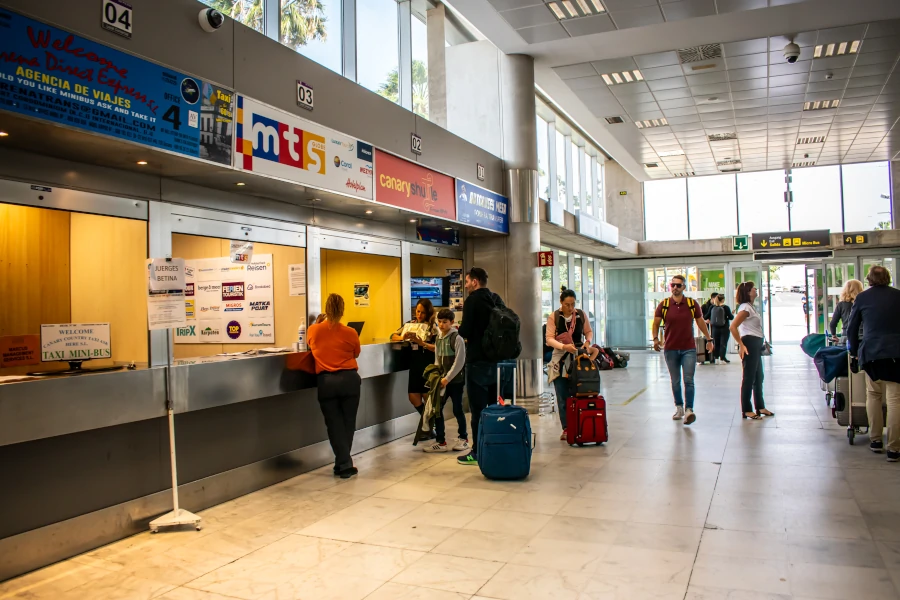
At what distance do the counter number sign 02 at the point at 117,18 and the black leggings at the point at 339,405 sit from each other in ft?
9.29

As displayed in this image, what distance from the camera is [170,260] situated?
14.4ft

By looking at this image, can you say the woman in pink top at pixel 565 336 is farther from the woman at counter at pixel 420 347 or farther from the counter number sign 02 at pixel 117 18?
the counter number sign 02 at pixel 117 18

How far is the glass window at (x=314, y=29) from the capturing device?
21.0 ft

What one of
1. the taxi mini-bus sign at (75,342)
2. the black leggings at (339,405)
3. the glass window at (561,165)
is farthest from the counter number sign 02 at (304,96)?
the glass window at (561,165)

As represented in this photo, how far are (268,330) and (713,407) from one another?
18.9 ft

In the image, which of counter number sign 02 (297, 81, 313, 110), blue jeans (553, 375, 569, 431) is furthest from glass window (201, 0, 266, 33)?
blue jeans (553, 375, 569, 431)

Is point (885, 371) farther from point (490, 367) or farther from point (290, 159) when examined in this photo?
point (290, 159)

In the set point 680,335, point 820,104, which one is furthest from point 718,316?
point 680,335

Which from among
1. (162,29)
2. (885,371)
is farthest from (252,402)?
(885,371)

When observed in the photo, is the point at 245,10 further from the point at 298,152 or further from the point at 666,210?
the point at 666,210

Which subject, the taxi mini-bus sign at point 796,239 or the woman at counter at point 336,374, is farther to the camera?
the taxi mini-bus sign at point 796,239

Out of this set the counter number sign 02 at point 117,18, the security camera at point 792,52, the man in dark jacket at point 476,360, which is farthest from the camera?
the security camera at point 792,52

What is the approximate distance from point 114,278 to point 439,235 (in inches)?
175

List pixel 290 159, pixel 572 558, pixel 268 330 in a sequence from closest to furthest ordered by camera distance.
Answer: pixel 572 558 → pixel 290 159 → pixel 268 330
